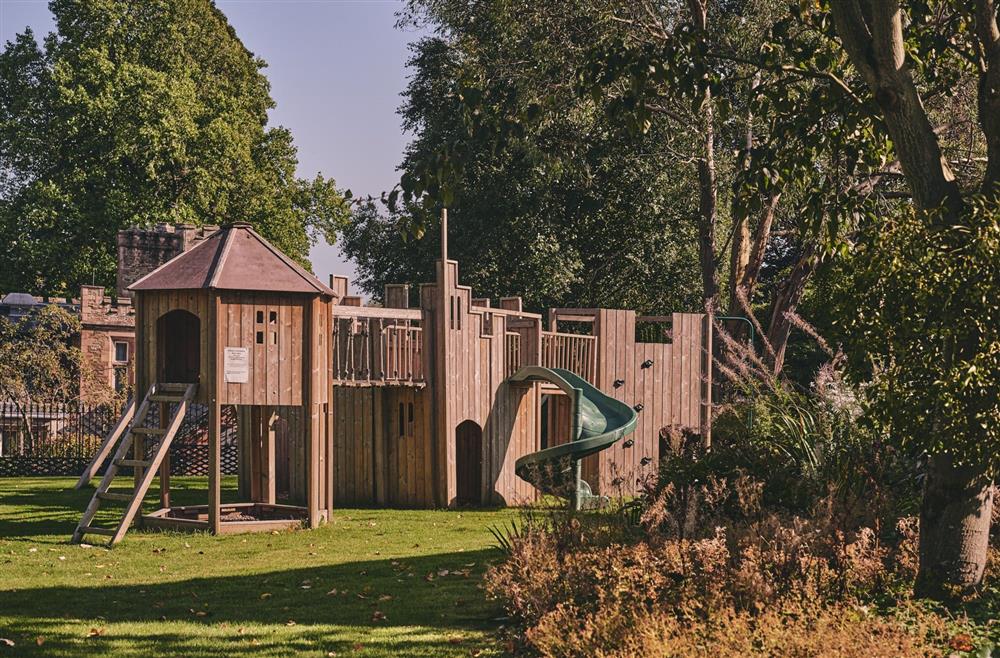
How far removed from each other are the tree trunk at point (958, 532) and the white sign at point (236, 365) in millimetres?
9307

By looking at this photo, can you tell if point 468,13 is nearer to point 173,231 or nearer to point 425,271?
point 425,271

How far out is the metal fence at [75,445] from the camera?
1037 inches

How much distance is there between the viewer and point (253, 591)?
10875 millimetres

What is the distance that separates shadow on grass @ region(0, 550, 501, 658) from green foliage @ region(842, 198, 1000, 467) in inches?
137

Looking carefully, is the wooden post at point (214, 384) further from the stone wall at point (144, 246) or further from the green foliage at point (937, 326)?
the stone wall at point (144, 246)

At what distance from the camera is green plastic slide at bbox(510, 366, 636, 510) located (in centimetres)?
1675

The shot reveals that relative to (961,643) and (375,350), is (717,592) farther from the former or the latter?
(375,350)

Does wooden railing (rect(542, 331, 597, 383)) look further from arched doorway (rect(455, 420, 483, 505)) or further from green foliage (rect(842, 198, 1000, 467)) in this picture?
green foliage (rect(842, 198, 1000, 467))

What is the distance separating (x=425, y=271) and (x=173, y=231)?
8.41 meters

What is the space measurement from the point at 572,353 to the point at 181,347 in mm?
6894

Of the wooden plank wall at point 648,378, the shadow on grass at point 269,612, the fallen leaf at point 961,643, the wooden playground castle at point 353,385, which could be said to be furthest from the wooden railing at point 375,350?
the fallen leaf at point 961,643

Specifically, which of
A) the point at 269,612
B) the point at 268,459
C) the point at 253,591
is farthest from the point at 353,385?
the point at 269,612

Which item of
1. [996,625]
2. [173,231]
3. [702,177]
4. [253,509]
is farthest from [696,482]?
[173,231]

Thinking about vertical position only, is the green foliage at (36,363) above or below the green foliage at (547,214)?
below
